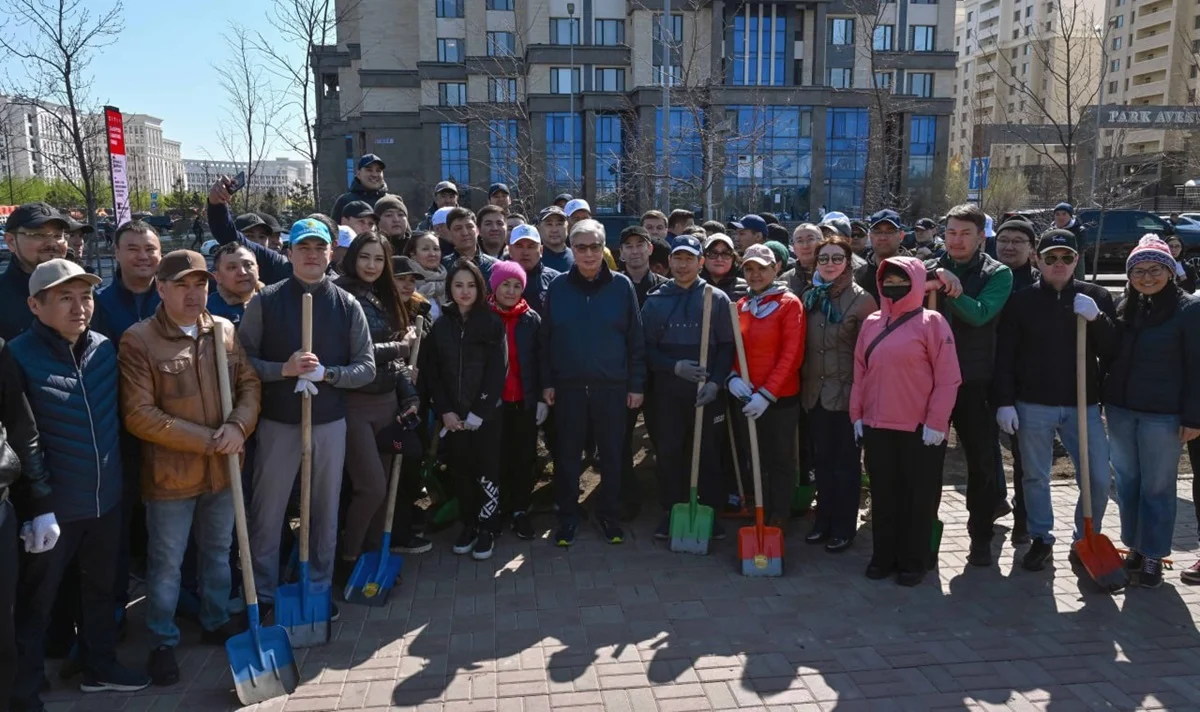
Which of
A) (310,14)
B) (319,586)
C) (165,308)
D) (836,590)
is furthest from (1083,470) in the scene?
(310,14)

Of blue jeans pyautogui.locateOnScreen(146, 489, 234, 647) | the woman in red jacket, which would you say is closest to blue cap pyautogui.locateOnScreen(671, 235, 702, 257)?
the woman in red jacket

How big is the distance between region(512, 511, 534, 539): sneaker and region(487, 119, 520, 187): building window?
886 cm

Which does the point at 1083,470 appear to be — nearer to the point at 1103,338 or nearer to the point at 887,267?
the point at 1103,338

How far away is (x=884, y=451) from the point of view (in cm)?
468

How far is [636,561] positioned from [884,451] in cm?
172

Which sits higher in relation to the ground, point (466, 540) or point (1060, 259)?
point (1060, 259)

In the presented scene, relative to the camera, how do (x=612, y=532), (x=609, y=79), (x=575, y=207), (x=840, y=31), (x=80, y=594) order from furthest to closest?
(x=840, y=31) → (x=609, y=79) → (x=575, y=207) → (x=612, y=532) → (x=80, y=594)

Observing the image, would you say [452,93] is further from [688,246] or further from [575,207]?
[688,246]

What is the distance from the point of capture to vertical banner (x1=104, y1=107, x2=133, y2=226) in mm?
7996

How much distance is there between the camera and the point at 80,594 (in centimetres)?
363

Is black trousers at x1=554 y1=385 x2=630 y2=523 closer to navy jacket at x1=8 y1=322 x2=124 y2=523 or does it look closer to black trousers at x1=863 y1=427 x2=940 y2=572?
black trousers at x1=863 y1=427 x2=940 y2=572

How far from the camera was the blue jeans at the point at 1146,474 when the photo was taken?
4477 millimetres

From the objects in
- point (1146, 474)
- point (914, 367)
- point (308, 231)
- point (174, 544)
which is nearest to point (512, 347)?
point (308, 231)

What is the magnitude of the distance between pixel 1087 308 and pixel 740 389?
81.7 inches
